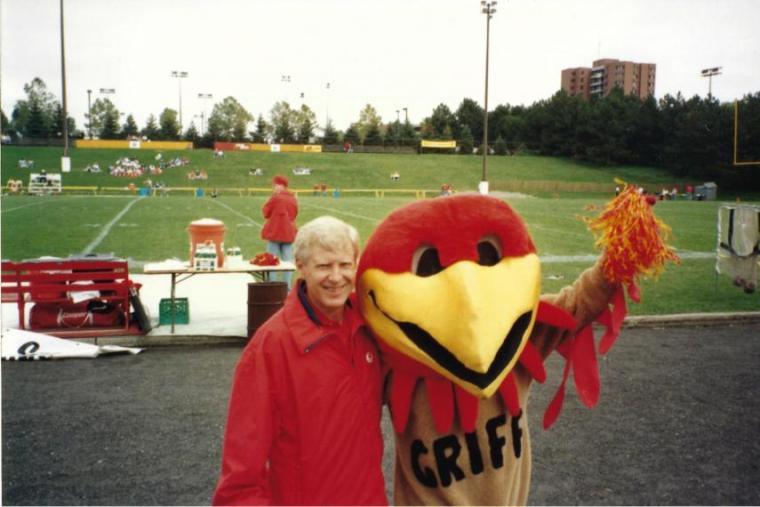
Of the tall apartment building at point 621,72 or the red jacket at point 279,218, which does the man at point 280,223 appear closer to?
the red jacket at point 279,218

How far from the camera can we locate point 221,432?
4793 mm

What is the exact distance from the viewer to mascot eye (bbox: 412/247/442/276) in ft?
6.29

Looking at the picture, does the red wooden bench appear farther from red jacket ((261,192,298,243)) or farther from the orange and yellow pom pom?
the orange and yellow pom pom

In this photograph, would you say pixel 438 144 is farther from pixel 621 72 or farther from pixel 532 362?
pixel 532 362

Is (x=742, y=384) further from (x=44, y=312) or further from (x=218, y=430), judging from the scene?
(x=44, y=312)

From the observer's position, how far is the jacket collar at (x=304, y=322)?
1.87m

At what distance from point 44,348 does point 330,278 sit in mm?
6064

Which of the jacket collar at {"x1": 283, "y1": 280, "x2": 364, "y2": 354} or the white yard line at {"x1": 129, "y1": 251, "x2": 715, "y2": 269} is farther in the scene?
the white yard line at {"x1": 129, "y1": 251, "x2": 715, "y2": 269}

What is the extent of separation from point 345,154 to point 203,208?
136ft

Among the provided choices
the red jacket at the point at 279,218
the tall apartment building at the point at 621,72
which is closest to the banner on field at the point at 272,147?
the tall apartment building at the point at 621,72

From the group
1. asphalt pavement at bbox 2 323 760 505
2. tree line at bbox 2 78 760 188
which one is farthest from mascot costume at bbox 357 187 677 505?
tree line at bbox 2 78 760 188

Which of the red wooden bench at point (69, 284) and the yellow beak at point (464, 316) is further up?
the yellow beak at point (464, 316)

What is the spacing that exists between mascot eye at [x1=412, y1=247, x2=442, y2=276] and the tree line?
15.9 m

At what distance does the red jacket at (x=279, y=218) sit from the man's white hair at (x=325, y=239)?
27.5 ft
